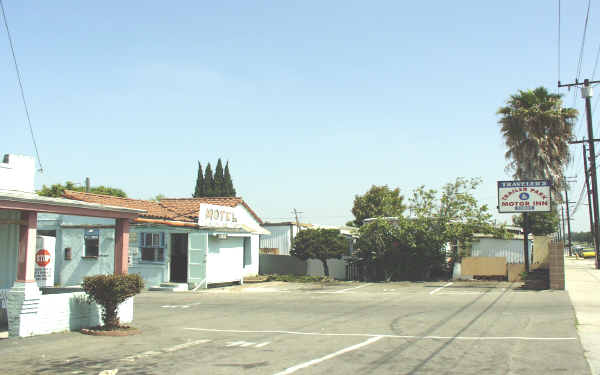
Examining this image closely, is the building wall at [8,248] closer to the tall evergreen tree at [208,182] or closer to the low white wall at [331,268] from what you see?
the low white wall at [331,268]

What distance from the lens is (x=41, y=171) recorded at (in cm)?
2031

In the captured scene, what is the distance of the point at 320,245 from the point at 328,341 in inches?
739

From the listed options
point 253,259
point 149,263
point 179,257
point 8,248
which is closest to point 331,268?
point 253,259

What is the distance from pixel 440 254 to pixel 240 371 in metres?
22.5

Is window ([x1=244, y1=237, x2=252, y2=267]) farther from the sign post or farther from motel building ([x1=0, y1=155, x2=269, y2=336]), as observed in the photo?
the sign post

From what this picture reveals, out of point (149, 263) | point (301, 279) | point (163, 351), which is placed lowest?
point (163, 351)

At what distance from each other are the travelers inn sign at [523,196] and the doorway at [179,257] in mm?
15735

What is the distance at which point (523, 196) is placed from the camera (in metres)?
26.8

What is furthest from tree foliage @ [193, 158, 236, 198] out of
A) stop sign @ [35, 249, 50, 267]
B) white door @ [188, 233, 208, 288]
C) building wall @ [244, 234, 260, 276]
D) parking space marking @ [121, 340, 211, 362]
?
parking space marking @ [121, 340, 211, 362]

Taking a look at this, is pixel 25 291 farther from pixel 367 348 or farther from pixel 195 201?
pixel 195 201

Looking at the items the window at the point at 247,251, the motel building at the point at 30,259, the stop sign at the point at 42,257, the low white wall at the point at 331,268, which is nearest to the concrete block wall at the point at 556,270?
the low white wall at the point at 331,268

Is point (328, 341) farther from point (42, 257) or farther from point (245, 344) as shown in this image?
point (42, 257)

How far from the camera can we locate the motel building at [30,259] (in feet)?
37.2

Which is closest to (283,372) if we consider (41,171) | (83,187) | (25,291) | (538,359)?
(538,359)
